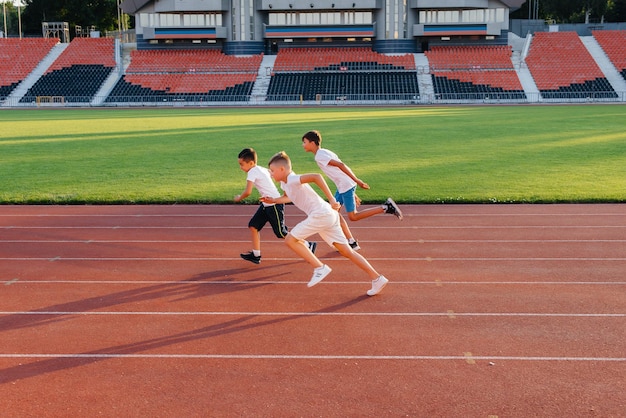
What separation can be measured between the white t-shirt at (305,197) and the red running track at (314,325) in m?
0.97

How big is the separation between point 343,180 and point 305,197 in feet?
7.63

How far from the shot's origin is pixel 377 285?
7.82 m

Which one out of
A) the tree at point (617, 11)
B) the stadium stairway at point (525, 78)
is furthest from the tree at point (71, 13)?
the tree at point (617, 11)

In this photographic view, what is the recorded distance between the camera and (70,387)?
18.3ft

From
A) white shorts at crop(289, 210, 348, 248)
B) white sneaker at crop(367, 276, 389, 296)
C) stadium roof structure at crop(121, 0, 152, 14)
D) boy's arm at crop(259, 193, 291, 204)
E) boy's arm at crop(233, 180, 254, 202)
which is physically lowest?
white sneaker at crop(367, 276, 389, 296)

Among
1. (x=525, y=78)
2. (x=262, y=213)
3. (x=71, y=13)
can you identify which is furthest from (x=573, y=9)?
(x=262, y=213)

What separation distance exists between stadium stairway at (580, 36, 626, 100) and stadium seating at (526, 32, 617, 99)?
1.73 ft

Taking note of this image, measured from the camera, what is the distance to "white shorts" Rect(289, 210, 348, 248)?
7797mm

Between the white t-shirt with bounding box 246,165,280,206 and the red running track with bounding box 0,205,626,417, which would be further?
the white t-shirt with bounding box 246,165,280,206

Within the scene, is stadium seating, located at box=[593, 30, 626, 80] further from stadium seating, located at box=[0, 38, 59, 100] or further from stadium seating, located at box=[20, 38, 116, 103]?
stadium seating, located at box=[0, 38, 59, 100]

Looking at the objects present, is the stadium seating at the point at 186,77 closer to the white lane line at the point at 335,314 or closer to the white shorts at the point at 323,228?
the white shorts at the point at 323,228

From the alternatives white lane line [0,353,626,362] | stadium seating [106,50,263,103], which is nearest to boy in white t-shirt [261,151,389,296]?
white lane line [0,353,626,362]

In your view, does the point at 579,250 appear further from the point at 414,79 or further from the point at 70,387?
the point at 414,79

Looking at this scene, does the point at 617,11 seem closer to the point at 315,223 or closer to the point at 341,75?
the point at 341,75
